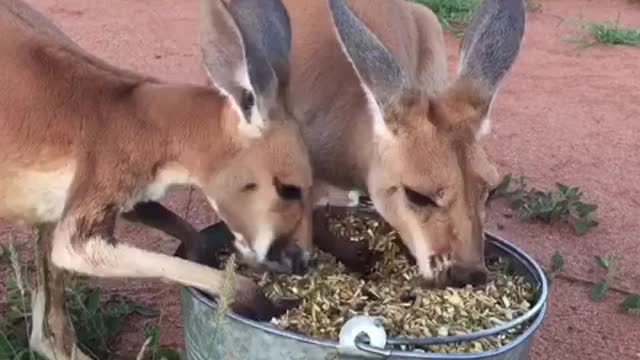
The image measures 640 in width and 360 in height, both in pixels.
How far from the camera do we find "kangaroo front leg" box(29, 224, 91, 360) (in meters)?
3.50

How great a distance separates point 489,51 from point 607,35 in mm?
4184

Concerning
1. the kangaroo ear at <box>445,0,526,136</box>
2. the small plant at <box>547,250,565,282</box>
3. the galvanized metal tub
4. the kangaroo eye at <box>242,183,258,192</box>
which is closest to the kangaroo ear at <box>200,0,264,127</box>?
the kangaroo eye at <box>242,183,258,192</box>

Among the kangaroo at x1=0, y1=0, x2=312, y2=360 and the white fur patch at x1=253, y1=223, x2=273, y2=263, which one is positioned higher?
the kangaroo at x1=0, y1=0, x2=312, y2=360

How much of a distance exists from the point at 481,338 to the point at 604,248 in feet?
6.65

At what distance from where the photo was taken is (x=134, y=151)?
3.20 metres

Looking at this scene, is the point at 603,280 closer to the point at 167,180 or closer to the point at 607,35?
the point at 167,180

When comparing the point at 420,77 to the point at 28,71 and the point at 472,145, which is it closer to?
the point at 472,145

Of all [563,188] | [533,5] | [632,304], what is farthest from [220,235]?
Answer: [533,5]

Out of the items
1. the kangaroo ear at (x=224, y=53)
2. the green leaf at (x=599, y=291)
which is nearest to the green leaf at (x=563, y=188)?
the green leaf at (x=599, y=291)

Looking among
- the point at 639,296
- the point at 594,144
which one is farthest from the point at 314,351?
the point at 594,144

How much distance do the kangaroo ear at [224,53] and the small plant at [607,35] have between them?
15.1ft

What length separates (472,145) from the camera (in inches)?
127

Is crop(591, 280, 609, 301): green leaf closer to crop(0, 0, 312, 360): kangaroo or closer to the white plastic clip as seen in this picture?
crop(0, 0, 312, 360): kangaroo

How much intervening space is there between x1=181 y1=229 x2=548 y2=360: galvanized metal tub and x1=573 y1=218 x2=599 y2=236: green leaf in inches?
65.1
